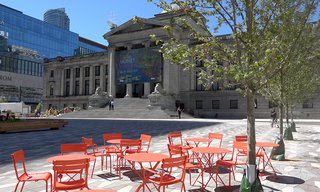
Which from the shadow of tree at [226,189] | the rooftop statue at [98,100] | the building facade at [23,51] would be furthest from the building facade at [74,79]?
the shadow of tree at [226,189]

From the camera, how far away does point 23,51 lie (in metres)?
98.4

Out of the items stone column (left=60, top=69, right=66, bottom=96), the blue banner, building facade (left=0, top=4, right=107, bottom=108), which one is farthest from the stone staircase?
building facade (left=0, top=4, right=107, bottom=108)

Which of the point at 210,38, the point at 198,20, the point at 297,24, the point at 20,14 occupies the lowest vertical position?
the point at 210,38

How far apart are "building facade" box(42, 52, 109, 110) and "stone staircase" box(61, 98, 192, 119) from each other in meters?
18.8

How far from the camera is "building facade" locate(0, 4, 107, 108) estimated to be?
91625 mm

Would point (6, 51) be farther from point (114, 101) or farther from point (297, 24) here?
point (297, 24)

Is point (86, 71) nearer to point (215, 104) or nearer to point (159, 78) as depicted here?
point (159, 78)

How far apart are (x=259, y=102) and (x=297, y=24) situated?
39783mm

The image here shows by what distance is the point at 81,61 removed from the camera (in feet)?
239

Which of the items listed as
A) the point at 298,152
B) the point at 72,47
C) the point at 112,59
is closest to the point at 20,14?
the point at 72,47

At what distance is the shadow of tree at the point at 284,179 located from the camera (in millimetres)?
7855

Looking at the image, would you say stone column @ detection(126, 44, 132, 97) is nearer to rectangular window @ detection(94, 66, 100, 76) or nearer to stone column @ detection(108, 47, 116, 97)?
A: stone column @ detection(108, 47, 116, 97)

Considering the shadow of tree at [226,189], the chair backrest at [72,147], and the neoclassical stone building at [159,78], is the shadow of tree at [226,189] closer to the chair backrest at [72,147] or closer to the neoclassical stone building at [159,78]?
the chair backrest at [72,147]

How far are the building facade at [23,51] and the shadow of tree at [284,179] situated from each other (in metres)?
87.6
